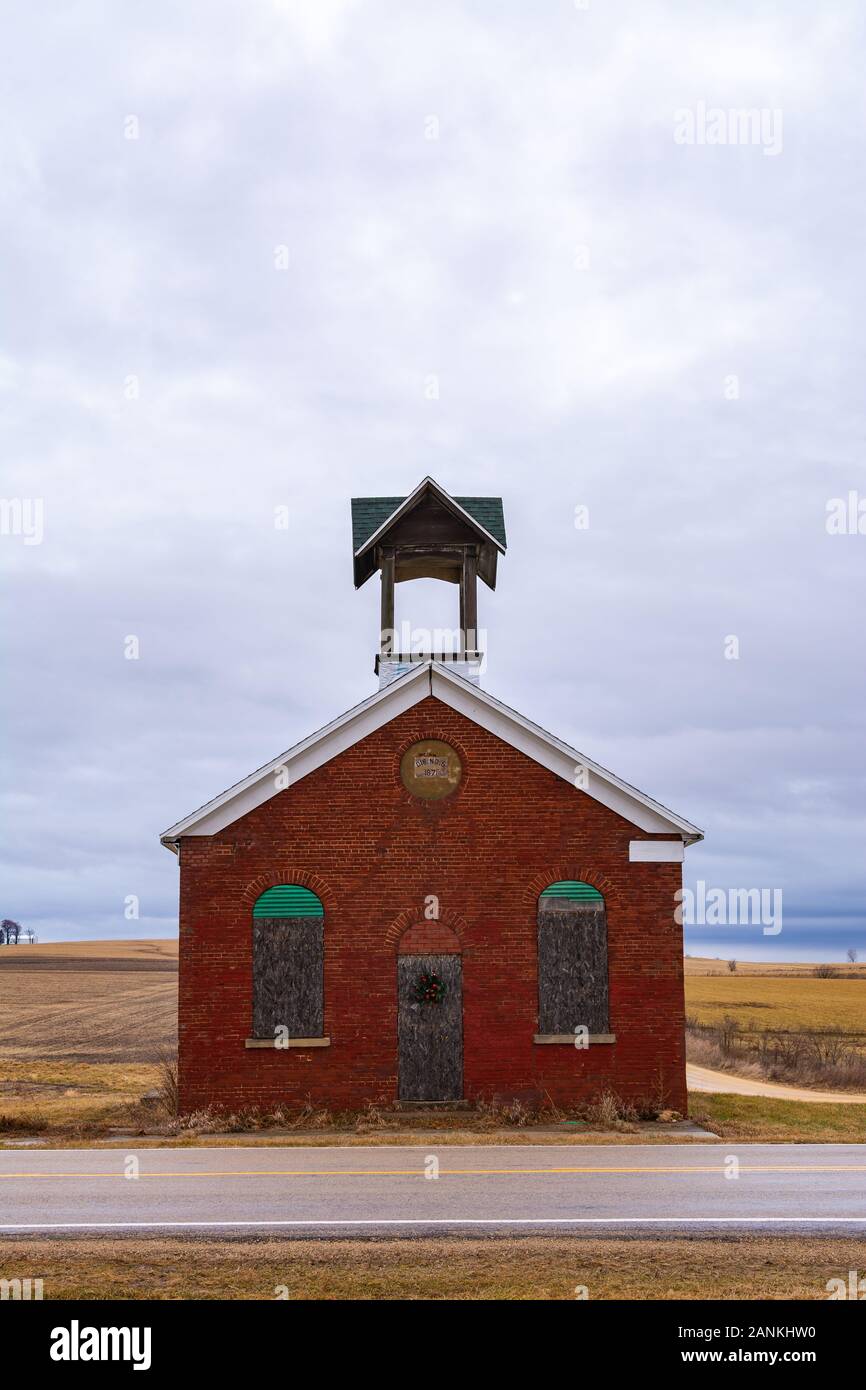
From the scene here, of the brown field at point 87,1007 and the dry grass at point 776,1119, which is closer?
the dry grass at point 776,1119

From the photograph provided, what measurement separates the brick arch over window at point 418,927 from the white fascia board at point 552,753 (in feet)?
9.07

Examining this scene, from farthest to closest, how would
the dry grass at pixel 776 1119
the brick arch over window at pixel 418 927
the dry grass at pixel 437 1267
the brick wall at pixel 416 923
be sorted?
the brick arch over window at pixel 418 927
the brick wall at pixel 416 923
the dry grass at pixel 776 1119
the dry grass at pixel 437 1267

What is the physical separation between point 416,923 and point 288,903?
1967 millimetres

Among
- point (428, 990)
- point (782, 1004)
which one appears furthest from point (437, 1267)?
point (782, 1004)

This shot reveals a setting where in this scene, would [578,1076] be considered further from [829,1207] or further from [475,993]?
[829,1207]

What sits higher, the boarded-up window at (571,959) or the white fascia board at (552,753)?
the white fascia board at (552,753)

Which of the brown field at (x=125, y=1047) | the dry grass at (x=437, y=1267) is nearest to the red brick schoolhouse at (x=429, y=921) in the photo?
the brown field at (x=125, y=1047)

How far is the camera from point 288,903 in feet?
65.0

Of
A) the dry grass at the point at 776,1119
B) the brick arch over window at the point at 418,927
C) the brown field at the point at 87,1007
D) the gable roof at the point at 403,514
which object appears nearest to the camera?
the dry grass at the point at 776,1119

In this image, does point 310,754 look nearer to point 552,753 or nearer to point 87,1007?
point 552,753

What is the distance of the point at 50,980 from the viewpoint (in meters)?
87.3

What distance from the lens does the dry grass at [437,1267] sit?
28.2 ft

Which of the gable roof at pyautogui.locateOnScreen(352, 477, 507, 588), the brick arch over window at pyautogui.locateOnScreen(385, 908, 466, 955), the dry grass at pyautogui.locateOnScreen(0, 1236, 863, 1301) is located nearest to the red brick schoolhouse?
the brick arch over window at pyautogui.locateOnScreen(385, 908, 466, 955)

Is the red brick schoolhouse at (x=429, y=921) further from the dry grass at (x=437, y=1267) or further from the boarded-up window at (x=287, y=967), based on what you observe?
the dry grass at (x=437, y=1267)
